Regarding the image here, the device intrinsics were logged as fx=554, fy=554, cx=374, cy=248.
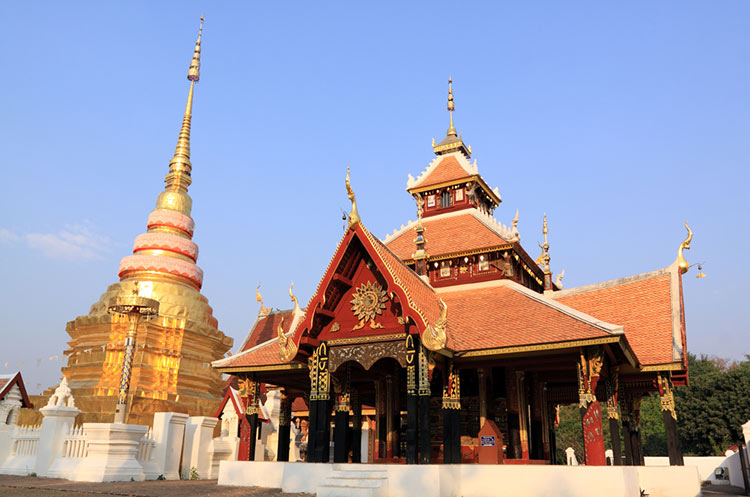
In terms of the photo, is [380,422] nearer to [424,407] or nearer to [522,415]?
[522,415]

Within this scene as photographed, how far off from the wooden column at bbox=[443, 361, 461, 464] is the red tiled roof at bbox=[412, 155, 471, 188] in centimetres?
1072

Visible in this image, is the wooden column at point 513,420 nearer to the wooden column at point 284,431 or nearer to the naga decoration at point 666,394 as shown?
the naga decoration at point 666,394

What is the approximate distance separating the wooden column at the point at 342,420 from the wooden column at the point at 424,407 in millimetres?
2329

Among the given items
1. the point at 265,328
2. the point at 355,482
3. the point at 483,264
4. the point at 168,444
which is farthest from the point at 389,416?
the point at 265,328

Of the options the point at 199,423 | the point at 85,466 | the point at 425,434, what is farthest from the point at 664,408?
the point at 85,466

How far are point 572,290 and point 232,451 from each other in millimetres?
14194

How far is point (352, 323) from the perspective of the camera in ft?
49.8

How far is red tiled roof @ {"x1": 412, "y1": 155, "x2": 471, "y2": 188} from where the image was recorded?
23344 millimetres

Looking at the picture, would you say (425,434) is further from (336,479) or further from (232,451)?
(232,451)

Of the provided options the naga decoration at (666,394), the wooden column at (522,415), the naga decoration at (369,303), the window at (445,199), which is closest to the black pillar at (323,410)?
the naga decoration at (369,303)

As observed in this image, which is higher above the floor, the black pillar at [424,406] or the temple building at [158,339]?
the temple building at [158,339]

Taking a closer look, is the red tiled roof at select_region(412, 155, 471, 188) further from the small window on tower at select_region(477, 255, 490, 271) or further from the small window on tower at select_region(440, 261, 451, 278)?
the small window on tower at select_region(477, 255, 490, 271)

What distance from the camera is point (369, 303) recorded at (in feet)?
49.2

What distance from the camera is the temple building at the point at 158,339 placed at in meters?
27.5
